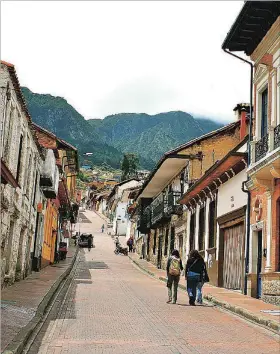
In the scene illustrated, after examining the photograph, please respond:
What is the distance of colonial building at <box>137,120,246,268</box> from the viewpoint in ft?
95.8

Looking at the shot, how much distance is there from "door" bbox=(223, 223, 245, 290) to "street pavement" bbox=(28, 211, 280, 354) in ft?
13.7

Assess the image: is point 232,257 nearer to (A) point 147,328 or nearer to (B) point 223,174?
(B) point 223,174

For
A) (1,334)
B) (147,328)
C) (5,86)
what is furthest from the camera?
(5,86)

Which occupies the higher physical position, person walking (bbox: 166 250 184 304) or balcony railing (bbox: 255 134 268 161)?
balcony railing (bbox: 255 134 268 161)

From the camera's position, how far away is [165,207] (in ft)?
110

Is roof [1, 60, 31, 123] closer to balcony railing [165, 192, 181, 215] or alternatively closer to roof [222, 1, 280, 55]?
roof [222, 1, 280, 55]

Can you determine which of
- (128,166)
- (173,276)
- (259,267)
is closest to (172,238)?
(259,267)

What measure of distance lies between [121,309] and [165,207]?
67.4 feet

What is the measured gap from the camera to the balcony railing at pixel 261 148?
50.9 feet

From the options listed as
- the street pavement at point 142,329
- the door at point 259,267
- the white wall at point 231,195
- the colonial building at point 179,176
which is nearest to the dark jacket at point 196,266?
the street pavement at point 142,329

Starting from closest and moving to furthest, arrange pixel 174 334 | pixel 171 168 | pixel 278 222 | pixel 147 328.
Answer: pixel 174 334, pixel 147 328, pixel 278 222, pixel 171 168

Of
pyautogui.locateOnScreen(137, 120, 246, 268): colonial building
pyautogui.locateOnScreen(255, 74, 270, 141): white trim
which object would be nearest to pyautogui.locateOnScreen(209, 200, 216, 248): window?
pyautogui.locateOnScreen(137, 120, 246, 268): colonial building

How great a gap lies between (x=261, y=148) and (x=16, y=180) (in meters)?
7.09

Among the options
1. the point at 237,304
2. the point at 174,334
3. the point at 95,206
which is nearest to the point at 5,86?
the point at 174,334
